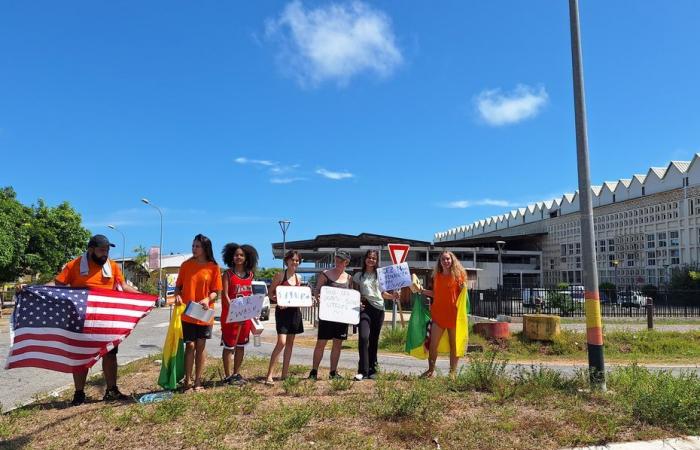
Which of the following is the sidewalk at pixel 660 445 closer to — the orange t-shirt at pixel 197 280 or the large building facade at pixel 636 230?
the orange t-shirt at pixel 197 280

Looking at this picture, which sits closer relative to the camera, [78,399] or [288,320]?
[78,399]

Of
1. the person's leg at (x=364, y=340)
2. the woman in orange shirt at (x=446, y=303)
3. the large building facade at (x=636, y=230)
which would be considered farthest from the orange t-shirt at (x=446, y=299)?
the large building facade at (x=636, y=230)

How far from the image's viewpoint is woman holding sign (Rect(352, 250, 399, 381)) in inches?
269

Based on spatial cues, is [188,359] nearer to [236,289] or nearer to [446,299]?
[236,289]

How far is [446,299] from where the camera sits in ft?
22.7

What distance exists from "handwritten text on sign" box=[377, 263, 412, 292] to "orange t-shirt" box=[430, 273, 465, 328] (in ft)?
2.05

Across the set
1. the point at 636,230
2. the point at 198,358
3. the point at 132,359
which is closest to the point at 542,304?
the point at 132,359

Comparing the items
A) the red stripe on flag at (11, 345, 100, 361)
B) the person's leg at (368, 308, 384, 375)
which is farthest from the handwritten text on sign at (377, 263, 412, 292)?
the red stripe on flag at (11, 345, 100, 361)

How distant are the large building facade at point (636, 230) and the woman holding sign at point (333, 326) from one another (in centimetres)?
5063

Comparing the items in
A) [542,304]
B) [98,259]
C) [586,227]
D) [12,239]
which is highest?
[12,239]

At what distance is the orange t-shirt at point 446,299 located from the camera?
6879 millimetres

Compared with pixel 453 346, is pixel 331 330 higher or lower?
higher

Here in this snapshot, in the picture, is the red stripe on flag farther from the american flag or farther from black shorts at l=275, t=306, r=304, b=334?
black shorts at l=275, t=306, r=304, b=334

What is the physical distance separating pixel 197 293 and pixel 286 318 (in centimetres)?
113
